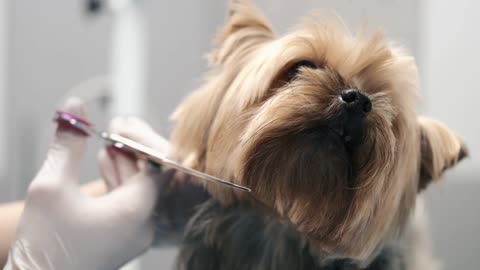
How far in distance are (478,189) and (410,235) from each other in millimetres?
331

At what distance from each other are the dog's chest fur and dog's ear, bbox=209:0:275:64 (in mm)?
246

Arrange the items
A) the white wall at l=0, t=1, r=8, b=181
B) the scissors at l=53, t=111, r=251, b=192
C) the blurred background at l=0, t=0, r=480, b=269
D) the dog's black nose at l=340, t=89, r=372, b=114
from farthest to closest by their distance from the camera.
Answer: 1. the white wall at l=0, t=1, r=8, b=181
2. the blurred background at l=0, t=0, r=480, b=269
3. the scissors at l=53, t=111, r=251, b=192
4. the dog's black nose at l=340, t=89, r=372, b=114

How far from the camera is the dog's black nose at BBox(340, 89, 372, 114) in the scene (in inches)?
28.0

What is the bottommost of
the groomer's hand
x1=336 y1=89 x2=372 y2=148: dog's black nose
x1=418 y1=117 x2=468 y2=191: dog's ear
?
the groomer's hand

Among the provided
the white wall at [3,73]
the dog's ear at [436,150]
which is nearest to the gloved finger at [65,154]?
the dog's ear at [436,150]

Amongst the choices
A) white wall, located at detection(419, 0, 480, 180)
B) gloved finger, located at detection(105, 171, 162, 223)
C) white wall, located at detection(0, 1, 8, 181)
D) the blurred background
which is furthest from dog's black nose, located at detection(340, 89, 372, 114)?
white wall, located at detection(0, 1, 8, 181)

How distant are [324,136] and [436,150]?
239mm

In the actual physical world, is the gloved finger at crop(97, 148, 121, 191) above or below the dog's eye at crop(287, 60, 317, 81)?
below

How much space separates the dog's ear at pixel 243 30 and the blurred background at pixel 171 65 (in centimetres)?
4

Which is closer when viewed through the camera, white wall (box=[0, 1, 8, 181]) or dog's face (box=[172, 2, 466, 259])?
dog's face (box=[172, 2, 466, 259])

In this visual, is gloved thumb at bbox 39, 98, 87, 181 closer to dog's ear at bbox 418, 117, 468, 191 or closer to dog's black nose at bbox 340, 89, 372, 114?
dog's black nose at bbox 340, 89, 372, 114

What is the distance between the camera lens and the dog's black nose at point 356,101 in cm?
71

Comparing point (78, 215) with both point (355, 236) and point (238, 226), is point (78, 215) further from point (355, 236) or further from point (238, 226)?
point (355, 236)

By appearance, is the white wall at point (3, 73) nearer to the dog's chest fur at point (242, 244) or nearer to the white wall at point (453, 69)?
the dog's chest fur at point (242, 244)
